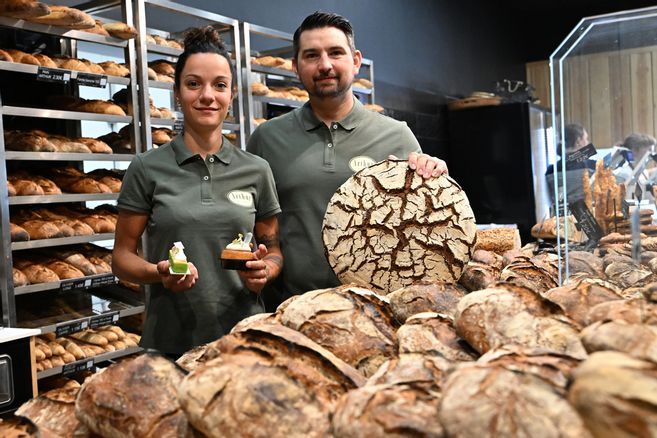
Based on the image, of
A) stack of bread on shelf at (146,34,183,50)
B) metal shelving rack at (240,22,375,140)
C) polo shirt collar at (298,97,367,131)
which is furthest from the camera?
metal shelving rack at (240,22,375,140)

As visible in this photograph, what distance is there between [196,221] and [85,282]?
2.06 meters

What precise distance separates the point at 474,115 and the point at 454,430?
740 centimetres

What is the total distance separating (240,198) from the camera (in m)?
1.87

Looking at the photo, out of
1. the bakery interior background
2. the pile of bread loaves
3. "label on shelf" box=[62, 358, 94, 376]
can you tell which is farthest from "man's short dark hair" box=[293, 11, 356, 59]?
the bakery interior background

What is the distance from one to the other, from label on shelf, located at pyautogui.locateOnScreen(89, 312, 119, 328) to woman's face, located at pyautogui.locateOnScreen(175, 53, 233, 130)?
2.14m

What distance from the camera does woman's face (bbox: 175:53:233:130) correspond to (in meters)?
1.80

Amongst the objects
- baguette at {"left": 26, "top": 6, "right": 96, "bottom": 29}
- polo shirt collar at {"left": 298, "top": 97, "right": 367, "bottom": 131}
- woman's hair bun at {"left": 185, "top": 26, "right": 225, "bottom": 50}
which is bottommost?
polo shirt collar at {"left": 298, "top": 97, "right": 367, "bottom": 131}

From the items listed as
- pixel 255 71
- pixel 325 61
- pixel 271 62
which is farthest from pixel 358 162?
pixel 271 62

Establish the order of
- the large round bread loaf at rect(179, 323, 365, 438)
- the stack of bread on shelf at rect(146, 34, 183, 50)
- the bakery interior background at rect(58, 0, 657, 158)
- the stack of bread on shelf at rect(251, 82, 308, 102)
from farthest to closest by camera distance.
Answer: the bakery interior background at rect(58, 0, 657, 158) → the stack of bread on shelf at rect(251, 82, 308, 102) → the stack of bread on shelf at rect(146, 34, 183, 50) → the large round bread loaf at rect(179, 323, 365, 438)

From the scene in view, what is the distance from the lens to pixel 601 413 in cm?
53

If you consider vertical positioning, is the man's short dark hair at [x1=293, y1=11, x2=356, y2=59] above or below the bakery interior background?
below

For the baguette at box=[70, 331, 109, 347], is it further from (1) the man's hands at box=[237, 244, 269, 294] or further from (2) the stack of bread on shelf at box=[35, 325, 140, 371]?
(1) the man's hands at box=[237, 244, 269, 294]

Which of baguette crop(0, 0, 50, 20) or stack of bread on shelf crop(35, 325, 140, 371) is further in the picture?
stack of bread on shelf crop(35, 325, 140, 371)

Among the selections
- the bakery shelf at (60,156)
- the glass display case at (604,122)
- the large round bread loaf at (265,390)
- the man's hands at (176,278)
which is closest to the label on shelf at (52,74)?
the bakery shelf at (60,156)
